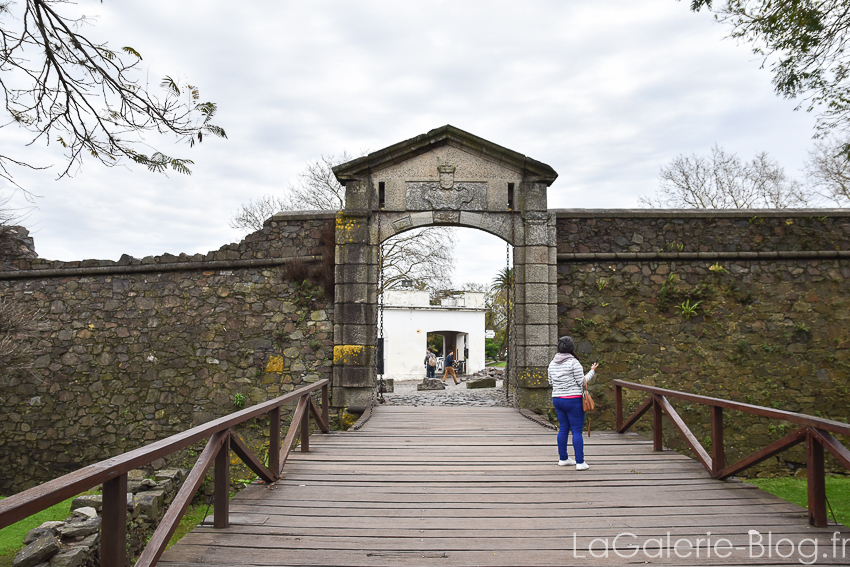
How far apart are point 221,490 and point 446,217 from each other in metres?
5.38

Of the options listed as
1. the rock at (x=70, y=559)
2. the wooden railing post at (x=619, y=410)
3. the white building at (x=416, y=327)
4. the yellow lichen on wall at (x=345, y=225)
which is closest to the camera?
the rock at (x=70, y=559)

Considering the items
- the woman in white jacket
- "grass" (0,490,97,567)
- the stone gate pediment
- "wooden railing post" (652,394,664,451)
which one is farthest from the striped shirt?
"grass" (0,490,97,567)

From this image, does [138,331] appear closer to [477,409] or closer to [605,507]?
[477,409]

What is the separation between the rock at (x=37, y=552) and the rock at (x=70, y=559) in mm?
74

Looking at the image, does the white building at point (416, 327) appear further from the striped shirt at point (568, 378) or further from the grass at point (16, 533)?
the striped shirt at point (568, 378)

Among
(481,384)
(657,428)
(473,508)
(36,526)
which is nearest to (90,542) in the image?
(36,526)

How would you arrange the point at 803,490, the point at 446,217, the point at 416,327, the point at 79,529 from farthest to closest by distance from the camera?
the point at 416,327 → the point at 446,217 → the point at 803,490 → the point at 79,529

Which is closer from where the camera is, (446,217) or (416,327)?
(446,217)

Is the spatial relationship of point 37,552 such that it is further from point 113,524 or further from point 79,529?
point 113,524

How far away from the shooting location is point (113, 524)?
7.18 ft

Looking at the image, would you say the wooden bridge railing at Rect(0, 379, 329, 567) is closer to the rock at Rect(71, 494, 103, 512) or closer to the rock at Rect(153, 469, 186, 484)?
the rock at Rect(71, 494, 103, 512)

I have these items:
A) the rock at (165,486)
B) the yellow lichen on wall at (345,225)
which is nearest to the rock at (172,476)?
the rock at (165,486)

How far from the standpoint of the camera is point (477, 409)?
8.10 meters

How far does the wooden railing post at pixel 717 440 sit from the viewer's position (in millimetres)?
4355
